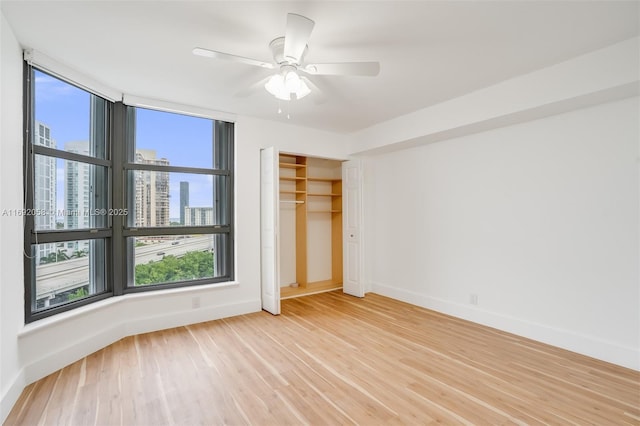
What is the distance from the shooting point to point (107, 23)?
213cm

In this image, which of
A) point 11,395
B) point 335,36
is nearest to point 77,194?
point 11,395

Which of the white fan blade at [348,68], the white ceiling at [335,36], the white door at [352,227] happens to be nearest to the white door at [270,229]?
the white ceiling at [335,36]

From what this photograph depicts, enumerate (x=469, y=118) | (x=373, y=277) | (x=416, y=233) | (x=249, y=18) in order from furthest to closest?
(x=373, y=277)
(x=416, y=233)
(x=469, y=118)
(x=249, y=18)

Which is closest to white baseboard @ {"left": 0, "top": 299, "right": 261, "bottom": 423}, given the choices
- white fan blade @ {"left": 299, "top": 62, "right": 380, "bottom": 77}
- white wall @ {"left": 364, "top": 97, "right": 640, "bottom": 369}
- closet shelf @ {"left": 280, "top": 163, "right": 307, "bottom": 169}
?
closet shelf @ {"left": 280, "top": 163, "right": 307, "bottom": 169}

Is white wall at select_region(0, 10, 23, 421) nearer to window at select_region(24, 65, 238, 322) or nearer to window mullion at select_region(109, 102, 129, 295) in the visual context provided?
window at select_region(24, 65, 238, 322)

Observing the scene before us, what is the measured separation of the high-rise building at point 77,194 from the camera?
114 inches

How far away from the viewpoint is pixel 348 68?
2.21 meters

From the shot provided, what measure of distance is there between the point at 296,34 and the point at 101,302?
125 inches

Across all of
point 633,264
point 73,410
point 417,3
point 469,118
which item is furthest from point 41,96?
point 633,264

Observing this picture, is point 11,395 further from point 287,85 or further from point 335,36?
point 335,36

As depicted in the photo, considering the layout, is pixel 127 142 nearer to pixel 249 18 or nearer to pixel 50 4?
pixel 50 4

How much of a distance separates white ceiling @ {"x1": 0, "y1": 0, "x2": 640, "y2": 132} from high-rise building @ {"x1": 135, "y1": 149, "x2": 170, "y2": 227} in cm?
80

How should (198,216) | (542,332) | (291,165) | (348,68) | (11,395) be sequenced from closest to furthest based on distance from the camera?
(11,395) < (348,68) < (542,332) < (198,216) < (291,165)

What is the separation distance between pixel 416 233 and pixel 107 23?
13.6 feet
